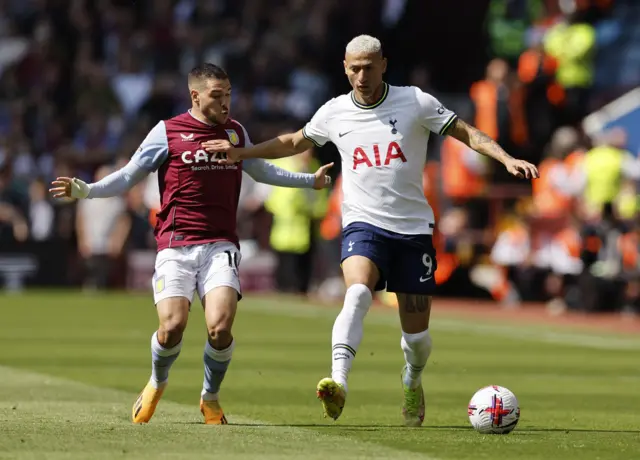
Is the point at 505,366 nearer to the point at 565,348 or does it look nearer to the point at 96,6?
the point at 565,348

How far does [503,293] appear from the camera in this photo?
2411 centimetres

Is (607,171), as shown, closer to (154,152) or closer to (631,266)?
(631,266)

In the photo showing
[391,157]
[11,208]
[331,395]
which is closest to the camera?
[331,395]

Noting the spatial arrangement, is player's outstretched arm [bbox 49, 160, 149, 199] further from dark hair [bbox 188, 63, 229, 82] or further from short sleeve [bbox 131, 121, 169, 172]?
dark hair [bbox 188, 63, 229, 82]

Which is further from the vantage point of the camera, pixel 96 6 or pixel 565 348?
pixel 96 6

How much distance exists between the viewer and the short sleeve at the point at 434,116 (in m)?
9.70

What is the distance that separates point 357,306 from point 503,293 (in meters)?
15.1

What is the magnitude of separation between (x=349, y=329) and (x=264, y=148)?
1.40 m

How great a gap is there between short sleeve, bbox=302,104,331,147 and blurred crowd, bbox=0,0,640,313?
12096mm

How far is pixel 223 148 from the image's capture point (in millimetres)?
9594

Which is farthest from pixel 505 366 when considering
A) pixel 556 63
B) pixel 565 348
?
pixel 556 63

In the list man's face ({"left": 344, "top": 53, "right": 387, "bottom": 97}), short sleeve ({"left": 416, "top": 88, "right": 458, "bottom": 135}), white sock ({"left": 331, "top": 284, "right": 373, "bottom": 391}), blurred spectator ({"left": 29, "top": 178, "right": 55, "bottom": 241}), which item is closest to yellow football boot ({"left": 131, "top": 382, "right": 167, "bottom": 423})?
white sock ({"left": 331, "top": 284, "right": 373, "bottom": 391})

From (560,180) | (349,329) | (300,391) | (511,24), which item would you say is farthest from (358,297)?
(511,24)

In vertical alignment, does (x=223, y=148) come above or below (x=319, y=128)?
below
